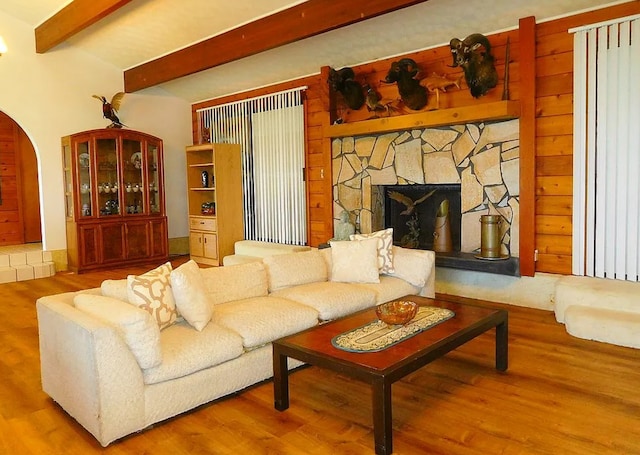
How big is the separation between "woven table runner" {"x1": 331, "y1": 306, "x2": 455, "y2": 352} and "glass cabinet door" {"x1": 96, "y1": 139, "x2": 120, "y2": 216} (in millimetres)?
5202

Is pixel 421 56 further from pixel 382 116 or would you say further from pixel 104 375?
pixel 104 375

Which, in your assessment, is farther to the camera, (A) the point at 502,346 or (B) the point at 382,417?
(A) the point at 502,346

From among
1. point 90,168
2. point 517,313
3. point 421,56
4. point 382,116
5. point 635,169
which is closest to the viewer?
point 635,169

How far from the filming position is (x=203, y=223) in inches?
290

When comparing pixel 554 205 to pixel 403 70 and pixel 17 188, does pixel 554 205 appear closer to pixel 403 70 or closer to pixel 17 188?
pixel 403 70

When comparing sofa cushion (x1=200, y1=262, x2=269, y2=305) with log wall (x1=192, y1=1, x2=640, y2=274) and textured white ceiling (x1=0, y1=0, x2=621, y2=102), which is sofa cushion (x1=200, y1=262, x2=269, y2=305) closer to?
log wall (x1=192, y1=1, x2=640, y2=274)

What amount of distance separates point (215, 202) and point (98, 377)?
4974mm

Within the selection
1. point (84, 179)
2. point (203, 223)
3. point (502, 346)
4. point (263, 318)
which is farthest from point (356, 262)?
point (84, 179)

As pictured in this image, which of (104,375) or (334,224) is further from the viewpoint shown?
(334,224)

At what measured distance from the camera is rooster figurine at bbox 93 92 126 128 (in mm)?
6938

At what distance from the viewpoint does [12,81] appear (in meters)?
6.37

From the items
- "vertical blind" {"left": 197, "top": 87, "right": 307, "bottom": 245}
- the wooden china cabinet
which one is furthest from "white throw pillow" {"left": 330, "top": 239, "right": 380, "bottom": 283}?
the wooden china cabinet

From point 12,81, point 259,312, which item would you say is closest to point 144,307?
point 259,312

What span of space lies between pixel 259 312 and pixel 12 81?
5.34 m
